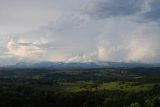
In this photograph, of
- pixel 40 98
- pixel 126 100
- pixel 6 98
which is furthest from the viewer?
pixel 126 100

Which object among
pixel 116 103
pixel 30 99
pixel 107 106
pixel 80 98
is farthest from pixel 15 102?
pixel 116 103

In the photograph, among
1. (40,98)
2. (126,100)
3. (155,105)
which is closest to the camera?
(40,98)

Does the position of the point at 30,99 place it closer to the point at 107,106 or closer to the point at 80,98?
the point at 80,98

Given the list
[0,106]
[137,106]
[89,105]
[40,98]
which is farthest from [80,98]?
[0,106]

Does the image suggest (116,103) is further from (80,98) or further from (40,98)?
(40,98)

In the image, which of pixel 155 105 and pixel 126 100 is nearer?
pixel 155 105

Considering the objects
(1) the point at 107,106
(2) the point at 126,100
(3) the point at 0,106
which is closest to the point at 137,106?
(1) the point at 107,106

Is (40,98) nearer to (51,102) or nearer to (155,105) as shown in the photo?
(51,102)

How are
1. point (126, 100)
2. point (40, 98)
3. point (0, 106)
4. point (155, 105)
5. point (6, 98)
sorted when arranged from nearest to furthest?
point (0, 106) → point (6, 98) → point (40, 98) → point (155, 105) → point (126, 100)

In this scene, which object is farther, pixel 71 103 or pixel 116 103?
pixel 116 103
